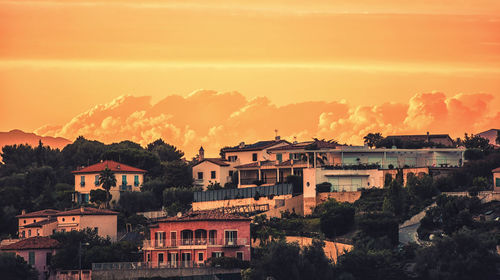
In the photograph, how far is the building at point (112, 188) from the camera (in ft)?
417

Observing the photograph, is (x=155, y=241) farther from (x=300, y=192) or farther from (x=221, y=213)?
(x=300, y=192)

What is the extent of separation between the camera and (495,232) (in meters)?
96.3

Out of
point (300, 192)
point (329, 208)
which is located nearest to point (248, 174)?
point (300, 192)

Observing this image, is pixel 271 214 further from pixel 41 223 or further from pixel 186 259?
pixel 41 223

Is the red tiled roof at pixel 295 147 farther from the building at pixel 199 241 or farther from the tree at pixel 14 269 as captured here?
the tree at pixel 14 269

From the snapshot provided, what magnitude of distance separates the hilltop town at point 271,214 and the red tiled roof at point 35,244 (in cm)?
18

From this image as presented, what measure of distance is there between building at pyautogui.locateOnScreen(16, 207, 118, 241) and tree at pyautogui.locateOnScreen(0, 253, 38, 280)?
1086 centimetres

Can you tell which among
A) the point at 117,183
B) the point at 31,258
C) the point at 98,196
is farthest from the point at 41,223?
the point at 117,183

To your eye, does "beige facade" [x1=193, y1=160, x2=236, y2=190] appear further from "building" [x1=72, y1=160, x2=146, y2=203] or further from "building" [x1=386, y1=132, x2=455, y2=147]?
"building" [x1=386, y1=132, x2=455, y2=147]

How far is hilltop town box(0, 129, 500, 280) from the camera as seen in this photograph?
9544 cm

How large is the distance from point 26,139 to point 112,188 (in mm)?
41584

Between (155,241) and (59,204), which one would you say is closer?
(155,241)

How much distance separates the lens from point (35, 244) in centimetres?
10681

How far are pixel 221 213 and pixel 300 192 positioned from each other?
11.7 metres
